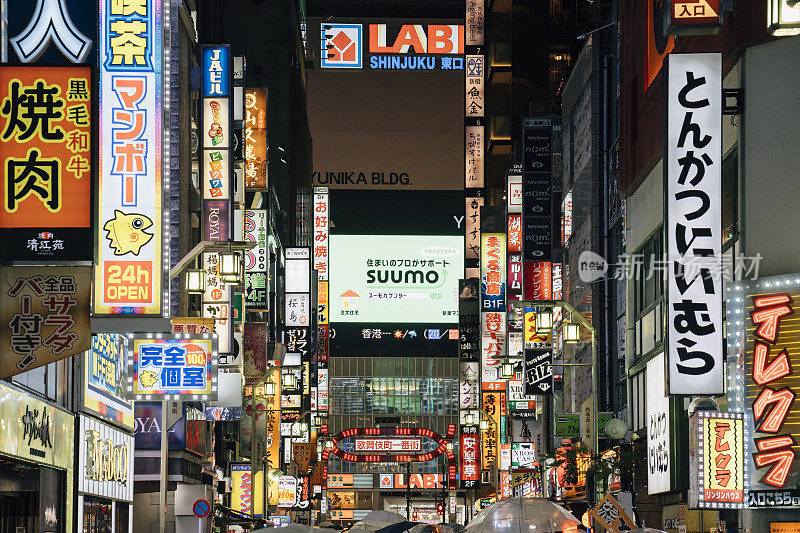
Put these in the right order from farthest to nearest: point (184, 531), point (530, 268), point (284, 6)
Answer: point (284, 6) → point (530, 268) → point (184, 531)

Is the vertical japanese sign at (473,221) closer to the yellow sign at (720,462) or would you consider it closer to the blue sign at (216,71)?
the blue sign at (216,71)

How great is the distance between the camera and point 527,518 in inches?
699

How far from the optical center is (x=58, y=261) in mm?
11305

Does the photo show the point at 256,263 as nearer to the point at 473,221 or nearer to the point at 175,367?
the point at 175,367

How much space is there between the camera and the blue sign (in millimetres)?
33938

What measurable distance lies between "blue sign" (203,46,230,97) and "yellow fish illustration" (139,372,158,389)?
1486 cm

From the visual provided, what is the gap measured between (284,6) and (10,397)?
63746 millimetres

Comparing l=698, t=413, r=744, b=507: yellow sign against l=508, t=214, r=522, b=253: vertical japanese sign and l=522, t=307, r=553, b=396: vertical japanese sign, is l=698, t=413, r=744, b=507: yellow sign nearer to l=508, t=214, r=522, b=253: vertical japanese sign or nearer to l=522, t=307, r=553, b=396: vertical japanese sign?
l=522, t=307, r=553, b=396: vertical japanese sign

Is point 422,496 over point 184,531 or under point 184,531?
under

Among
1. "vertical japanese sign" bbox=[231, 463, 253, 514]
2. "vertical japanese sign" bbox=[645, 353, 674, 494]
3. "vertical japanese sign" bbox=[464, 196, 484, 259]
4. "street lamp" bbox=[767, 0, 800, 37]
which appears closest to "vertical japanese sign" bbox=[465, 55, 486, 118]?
"vertical japanese sign" bbox=[464, 196, 484, 259]

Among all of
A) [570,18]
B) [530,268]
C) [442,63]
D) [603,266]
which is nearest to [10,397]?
[603,266]

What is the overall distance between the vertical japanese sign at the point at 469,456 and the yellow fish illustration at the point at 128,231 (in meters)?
51.6

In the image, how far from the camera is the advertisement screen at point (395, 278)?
107 m

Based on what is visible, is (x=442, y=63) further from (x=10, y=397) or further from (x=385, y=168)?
(x=10, y=397)
